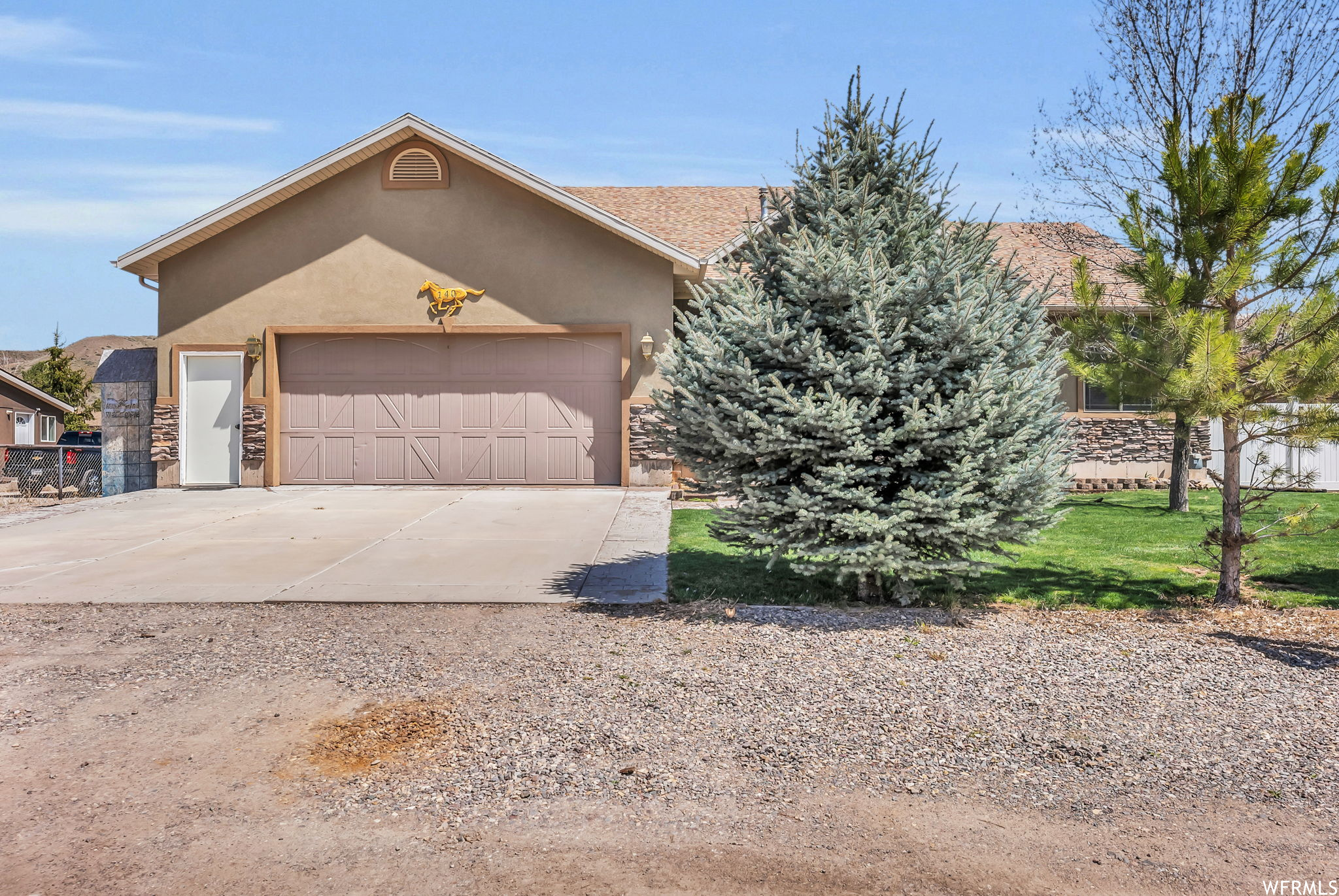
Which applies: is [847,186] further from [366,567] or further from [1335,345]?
[366,567]

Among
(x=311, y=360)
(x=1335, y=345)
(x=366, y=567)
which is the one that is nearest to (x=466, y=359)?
(x=311, y=360)

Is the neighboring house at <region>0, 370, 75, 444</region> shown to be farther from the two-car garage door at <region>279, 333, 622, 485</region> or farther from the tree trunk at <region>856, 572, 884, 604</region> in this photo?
the tree trunk at <region>856, 572, 884, 604</region>

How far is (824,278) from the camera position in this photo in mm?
6273

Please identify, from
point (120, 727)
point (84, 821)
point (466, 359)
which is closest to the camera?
point (84, 821)

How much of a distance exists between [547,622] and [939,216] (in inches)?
163

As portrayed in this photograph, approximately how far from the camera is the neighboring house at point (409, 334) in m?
14.4

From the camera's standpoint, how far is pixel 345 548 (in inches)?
A: 372

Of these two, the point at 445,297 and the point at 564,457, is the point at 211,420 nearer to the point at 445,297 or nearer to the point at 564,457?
the point at 445,297

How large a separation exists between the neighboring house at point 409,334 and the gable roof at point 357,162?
6 centimetres

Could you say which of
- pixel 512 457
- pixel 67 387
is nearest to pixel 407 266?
pixel 512 457

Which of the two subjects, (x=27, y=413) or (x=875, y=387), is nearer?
(x=875, y=387)

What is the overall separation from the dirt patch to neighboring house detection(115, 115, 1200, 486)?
9.86 m

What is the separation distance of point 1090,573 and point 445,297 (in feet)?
33.0

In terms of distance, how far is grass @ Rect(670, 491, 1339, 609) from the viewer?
23.9ft
